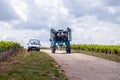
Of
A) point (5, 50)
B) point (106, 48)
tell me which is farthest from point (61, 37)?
point (5, 50)

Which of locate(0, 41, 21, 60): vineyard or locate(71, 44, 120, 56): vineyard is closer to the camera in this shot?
locate(0, 41, 21, 60): vineyard

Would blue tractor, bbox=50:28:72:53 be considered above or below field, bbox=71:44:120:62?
above

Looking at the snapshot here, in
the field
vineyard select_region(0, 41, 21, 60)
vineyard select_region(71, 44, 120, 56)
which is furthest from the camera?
vineyard select_region(71, 44, 120, 56)

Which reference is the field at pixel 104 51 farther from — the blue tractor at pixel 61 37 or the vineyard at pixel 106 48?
the blue tractor at pixel 61 37

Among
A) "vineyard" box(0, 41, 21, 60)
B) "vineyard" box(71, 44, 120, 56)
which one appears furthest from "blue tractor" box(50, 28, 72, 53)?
"vineyard" box(0, 41, 21, 60)

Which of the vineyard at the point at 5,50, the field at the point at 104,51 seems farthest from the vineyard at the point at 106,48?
the vineyard at the point at 5,50

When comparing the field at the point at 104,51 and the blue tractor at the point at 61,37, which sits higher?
the blue tractor at the point at 61,37

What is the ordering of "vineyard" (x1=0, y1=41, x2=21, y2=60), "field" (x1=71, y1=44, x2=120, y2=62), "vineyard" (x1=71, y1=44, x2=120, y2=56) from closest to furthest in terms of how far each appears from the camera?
"vineyard" (x1=0, y1=41, x2=21, y2=60) → "field" (x1=71, y1=44, x2=120, y2=62) → "vineyard" (x1=71, y1=44, x2=120, y2=56)

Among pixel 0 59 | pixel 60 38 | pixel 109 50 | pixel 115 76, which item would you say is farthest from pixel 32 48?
pixel 115 76

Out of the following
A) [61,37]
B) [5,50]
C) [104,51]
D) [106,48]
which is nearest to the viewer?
[5,50]

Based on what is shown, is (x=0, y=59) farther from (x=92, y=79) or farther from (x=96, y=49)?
(x=96, y=49)

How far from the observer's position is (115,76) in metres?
19.4

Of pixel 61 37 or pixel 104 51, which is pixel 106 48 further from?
pixel 61 37

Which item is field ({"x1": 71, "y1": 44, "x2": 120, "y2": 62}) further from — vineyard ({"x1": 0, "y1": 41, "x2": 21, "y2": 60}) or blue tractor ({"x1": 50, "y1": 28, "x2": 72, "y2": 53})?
vineyard ({"x1": 0, "y1": 41, "x2": 21, "y2": 60})
